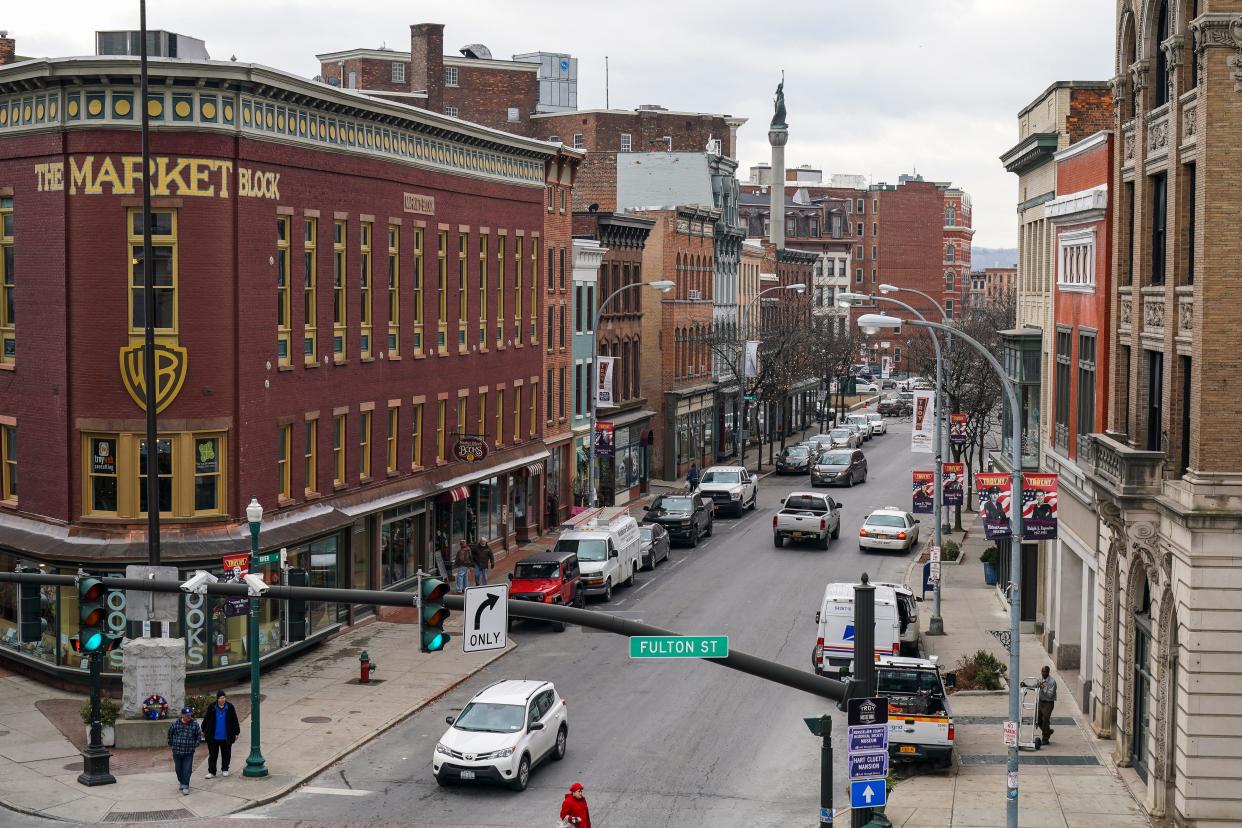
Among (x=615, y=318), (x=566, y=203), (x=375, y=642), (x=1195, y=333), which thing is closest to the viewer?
(x=1195, y=333)

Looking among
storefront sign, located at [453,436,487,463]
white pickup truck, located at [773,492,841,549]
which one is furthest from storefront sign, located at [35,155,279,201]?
white pickup truck, located at [773,492,841,549]

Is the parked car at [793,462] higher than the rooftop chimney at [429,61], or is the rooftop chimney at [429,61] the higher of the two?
the rooftop chimney at [429,61]

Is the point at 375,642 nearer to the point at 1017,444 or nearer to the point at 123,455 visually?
the point at 123,455

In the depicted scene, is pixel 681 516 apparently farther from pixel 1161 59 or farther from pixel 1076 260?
pixel 1161 59

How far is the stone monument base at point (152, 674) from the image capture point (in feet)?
104

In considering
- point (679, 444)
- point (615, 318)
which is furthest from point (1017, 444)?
point (679, 444)

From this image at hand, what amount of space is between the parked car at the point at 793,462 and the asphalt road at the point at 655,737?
33.0 meters

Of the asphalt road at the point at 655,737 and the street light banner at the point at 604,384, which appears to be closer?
the asphalt road at the point at 655,737

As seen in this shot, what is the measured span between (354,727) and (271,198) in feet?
43.4

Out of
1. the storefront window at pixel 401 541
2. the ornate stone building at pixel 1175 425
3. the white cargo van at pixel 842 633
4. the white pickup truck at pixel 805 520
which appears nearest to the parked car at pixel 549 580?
the storefront window at pixel 401 541

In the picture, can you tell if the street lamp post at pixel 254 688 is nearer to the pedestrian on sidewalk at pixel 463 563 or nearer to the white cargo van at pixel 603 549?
the pedestrian on sidewalk at pixel 463 563

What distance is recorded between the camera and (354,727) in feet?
107

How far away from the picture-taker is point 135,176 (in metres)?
35.4

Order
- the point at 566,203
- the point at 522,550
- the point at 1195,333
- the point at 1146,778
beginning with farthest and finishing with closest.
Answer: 1. the point at 566,203
2. the point at 522,550
3. the point at 1146,778
4. the point at 1195,333
